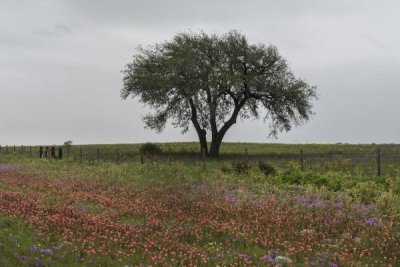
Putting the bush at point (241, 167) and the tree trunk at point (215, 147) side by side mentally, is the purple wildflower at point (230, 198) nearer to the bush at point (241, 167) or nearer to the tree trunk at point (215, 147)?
the bush at point (241, 167)

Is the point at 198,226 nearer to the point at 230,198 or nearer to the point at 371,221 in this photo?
the point at 371,221

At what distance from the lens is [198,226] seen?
1173cm

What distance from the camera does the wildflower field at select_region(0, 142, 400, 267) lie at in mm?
9094

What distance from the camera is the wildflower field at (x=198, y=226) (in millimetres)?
9094

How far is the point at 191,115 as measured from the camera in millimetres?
54156

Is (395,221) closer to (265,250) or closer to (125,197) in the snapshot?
(265,250)

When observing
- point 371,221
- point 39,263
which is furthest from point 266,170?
point 39,263

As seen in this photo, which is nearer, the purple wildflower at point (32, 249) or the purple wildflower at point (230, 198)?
the purple wildflower at point (32, 249)

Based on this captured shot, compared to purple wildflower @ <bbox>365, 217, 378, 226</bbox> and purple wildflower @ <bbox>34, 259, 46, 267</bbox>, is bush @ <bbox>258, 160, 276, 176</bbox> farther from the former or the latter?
purple wildflower @ <bbox>34, 259, 46, 267</bbox>

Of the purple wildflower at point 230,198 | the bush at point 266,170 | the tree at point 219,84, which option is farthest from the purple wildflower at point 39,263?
the tree at point 219,84

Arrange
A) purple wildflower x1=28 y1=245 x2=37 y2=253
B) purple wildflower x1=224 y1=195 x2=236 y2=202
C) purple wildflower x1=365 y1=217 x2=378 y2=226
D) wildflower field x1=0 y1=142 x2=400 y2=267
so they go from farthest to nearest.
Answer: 1. purple wildflower x1=224 y1=195 x2=236 y2=202
2. purple wildflower x1=365 y1=217 x2=378 y2=226
3. purple wildflower x1=28 y1=245 x2=37 y2=253
4. wildflower field x1=0 y1=142 x2=400 y2=267

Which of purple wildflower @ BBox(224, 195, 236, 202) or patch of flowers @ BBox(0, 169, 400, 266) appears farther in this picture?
purple wildflower @ BBox(224, 195, 236, 202)

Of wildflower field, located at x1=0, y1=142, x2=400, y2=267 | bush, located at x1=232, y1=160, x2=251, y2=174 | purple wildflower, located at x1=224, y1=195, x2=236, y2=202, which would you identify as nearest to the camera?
wildflower field, located at x1=0, y1=142, x2=400, y2=267

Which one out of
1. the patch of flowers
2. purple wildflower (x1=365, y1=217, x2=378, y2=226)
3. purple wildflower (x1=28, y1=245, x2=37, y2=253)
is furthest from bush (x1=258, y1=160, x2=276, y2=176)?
purple wildflower (x1=28, y1=245, x2=37, y2=253)
